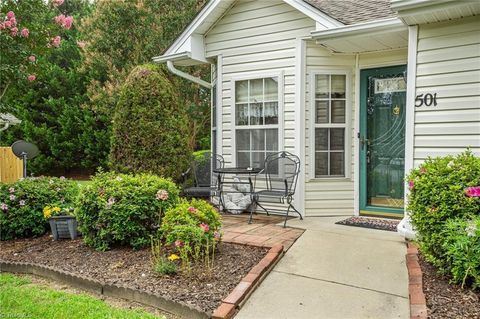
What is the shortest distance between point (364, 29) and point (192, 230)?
3.22 metres

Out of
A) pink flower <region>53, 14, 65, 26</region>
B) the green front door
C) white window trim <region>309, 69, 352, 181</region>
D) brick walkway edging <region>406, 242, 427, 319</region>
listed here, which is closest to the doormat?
the green front door

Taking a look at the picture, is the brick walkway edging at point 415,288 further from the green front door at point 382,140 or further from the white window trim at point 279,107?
the white window trim at point 279,107

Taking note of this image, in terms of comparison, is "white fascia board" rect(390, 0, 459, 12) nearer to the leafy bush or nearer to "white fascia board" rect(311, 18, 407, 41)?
"white fascia board" rect(311, 18, 407, 41)

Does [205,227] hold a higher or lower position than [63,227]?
higher

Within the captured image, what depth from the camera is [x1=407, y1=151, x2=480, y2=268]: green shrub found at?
300 centimetres

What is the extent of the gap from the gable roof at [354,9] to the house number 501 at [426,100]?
1234mm

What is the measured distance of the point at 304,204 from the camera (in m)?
5.76

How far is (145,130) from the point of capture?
20.7ft

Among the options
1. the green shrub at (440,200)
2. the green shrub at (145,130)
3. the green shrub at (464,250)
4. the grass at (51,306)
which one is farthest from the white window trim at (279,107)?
the grass at (51,306)

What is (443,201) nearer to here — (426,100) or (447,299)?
(447,299)

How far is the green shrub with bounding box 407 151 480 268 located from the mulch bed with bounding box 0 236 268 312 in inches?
57.6

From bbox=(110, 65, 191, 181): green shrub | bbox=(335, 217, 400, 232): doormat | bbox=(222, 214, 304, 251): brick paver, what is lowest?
bbox=(222, 214, 304, 251): brick paver

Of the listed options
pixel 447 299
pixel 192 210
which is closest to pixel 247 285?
pixel 192 210

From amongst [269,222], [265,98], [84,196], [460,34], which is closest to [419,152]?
[460,34]
